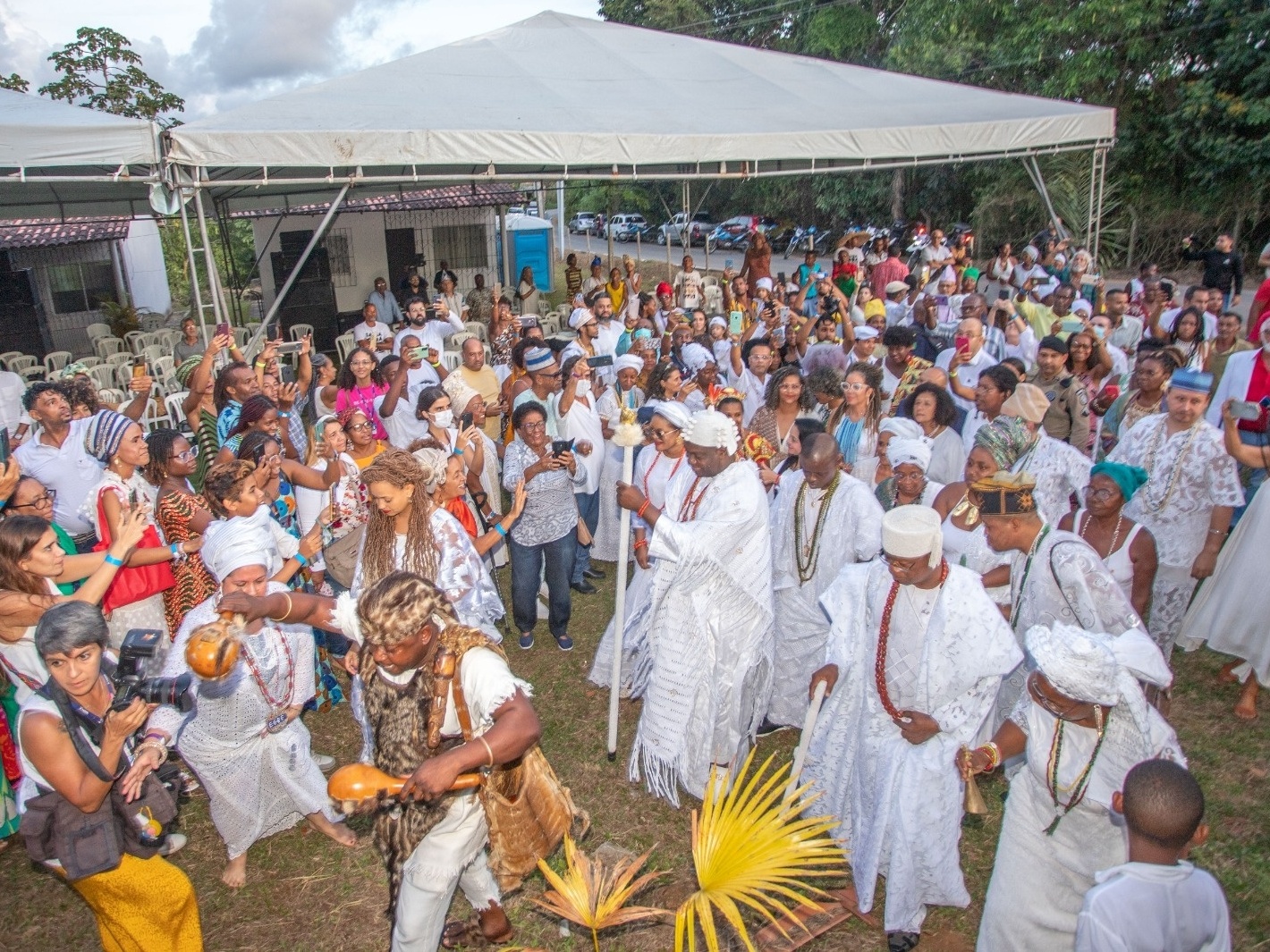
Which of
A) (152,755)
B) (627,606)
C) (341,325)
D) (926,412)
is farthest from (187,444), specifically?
(341,325)

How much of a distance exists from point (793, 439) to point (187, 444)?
3564mm

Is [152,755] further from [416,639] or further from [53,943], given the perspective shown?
[53,943]

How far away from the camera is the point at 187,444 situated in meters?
5.00

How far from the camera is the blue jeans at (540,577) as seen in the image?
6078 mm

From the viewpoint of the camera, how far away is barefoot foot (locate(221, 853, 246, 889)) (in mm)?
4375

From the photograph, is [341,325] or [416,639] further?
[341,325]

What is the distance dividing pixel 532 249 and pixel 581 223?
66.7 ft

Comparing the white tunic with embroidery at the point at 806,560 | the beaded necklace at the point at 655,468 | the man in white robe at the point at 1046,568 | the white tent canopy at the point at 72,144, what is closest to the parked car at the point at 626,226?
the white tent canopy at the point at 72,144

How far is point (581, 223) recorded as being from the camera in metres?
42.7

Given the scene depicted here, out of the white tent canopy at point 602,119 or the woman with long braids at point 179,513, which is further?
the white tent canopy at point 602,119

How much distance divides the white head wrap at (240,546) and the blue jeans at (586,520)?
3095 mm

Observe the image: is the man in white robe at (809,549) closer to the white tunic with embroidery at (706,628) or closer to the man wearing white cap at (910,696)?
the white tunic with embroidery at (706,628)

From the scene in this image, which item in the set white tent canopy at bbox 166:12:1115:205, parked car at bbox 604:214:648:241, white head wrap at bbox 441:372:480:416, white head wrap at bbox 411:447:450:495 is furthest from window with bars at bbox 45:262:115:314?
parked car at bbox 604:214:648:241

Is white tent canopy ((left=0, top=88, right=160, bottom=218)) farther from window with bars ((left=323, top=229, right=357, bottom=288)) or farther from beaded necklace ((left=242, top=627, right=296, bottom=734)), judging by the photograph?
window with bars ((left=323, top=229, right=357, bottom=288))
